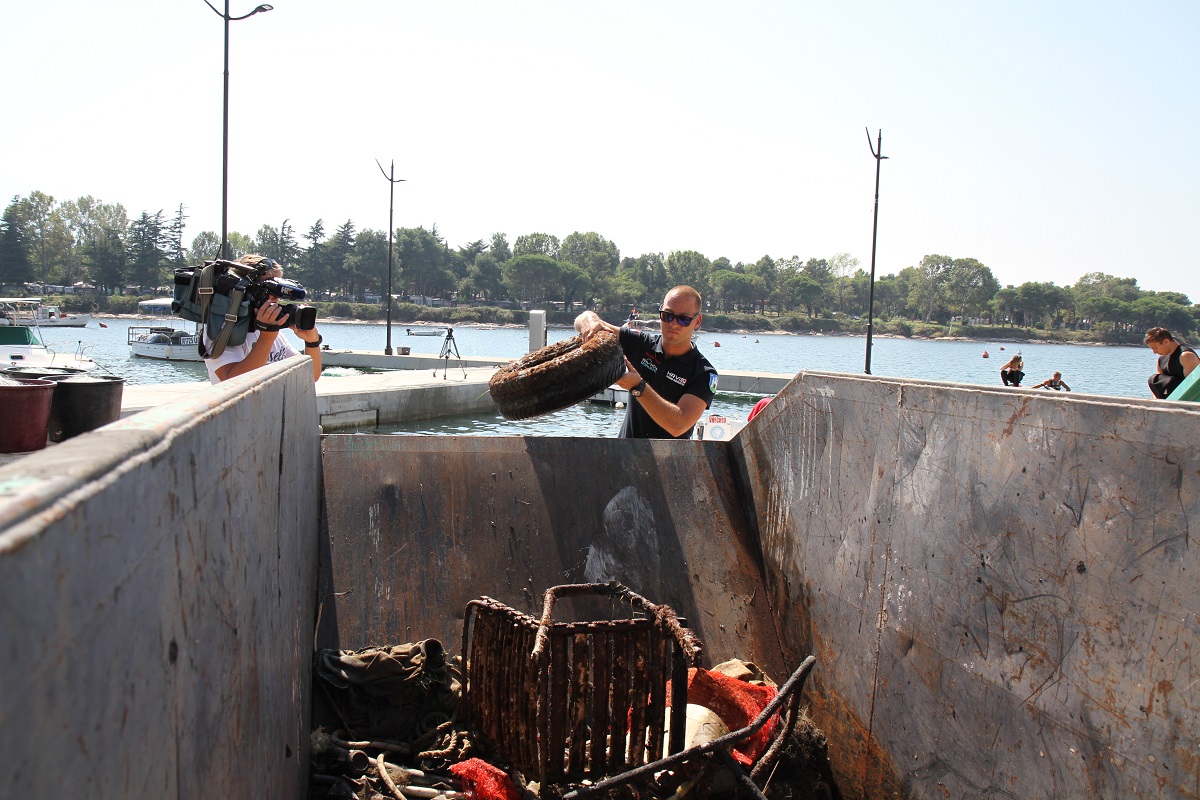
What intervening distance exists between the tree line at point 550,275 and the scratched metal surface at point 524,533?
409 feet

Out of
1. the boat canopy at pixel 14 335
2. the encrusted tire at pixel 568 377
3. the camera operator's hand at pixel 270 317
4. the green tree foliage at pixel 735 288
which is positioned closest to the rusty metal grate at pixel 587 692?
the encrusted tire at pixel 568 377

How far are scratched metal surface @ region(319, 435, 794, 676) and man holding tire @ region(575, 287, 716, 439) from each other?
238mm

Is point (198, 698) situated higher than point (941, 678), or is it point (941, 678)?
point (198, 698)

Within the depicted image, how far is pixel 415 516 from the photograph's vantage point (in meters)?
4.66

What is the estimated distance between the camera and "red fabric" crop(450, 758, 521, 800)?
10.3 ft

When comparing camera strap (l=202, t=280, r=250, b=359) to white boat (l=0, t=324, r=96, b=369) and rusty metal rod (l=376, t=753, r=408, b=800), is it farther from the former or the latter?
white boat (l=0, t=324, r=96, b=369)

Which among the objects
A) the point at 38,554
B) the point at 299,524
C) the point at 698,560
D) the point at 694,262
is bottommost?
the point at 698,560

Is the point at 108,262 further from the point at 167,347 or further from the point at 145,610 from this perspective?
the point at 145,610

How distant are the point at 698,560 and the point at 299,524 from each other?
7.14ft

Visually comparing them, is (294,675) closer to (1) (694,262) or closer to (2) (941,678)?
(2) (941,678)

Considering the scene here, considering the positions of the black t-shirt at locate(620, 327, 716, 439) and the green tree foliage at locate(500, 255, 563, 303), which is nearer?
the black t-shirt at locate(620, 327, 716, 439)

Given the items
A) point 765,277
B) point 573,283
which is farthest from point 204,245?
point 765,277

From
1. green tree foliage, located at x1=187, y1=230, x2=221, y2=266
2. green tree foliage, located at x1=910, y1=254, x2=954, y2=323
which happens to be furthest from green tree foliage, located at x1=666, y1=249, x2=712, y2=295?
green tree foliage, located at x1=187, y1=230, x2=221, y2=266

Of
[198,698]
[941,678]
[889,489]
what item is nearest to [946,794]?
[941,678]
